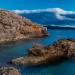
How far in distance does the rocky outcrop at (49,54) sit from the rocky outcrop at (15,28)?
17.4 meters

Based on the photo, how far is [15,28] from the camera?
59.2m

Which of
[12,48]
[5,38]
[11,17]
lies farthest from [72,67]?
[11,17]

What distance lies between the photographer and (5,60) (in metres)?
36.2

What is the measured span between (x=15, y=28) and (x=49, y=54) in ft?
74.7

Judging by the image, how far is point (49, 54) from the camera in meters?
37.0

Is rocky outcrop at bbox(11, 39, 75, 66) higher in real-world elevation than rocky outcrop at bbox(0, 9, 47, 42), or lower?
lower

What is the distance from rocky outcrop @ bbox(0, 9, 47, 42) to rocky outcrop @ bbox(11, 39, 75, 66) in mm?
17398

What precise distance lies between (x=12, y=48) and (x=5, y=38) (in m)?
9.72

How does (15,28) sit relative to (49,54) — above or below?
above

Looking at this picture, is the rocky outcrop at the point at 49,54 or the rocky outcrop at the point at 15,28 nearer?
the rocky outcrop at the point at 49,54

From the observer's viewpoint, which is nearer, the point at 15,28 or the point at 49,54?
the point at 49,54

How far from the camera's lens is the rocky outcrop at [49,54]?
34906mm

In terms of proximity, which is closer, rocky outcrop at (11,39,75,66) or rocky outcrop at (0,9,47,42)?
rocky outcrop at (11,39,75,66)

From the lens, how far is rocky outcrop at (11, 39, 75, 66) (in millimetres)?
34906
